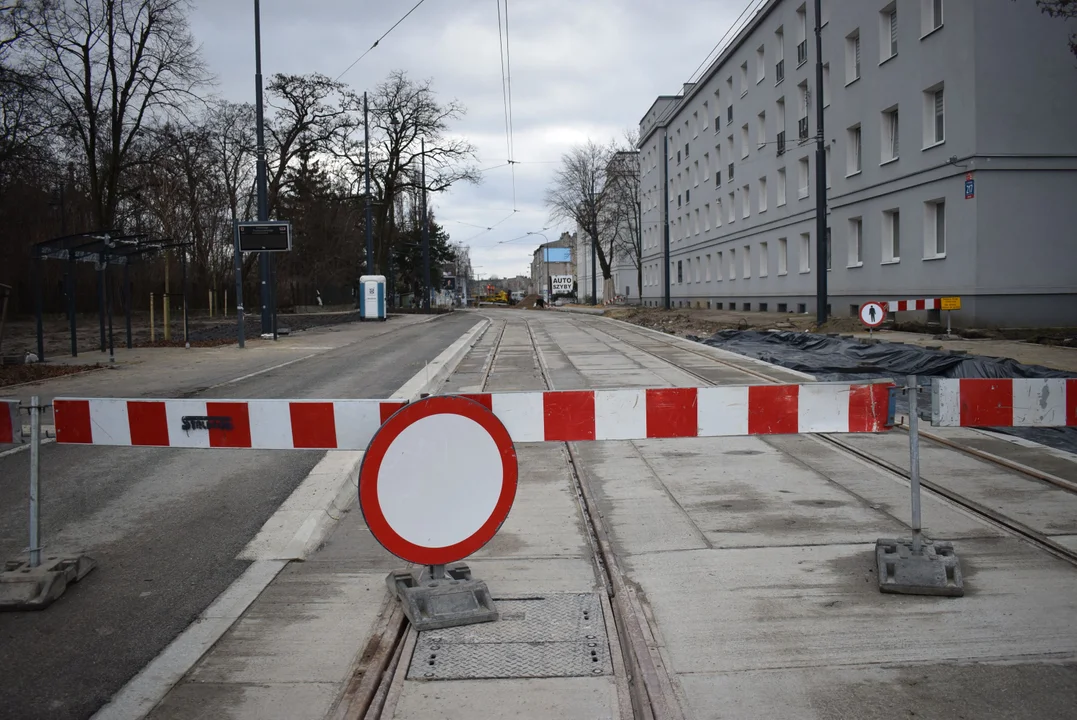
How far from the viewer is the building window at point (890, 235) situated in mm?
28016

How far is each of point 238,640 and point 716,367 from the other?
12901 mm

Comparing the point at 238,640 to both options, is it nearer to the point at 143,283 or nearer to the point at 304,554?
the point at 304,554

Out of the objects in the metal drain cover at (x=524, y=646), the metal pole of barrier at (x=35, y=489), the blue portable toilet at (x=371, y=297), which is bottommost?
the metal drain cover at (x=524, y=646)

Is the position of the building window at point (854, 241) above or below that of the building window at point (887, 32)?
below

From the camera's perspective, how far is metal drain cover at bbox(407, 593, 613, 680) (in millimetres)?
3672

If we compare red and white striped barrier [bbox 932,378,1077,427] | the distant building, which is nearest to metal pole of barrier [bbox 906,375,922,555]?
red and white striped barrier [bbox 932,378,1077,427]

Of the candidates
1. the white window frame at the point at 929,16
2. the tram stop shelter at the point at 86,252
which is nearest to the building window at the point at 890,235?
the white window frame at the point at 929,16

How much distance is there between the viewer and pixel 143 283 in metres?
44.2

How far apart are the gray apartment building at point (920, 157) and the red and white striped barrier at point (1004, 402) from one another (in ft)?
64.6

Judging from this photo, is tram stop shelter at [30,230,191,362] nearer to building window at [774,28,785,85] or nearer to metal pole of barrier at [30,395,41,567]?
metal pole of barrier at [30,395,41,567]

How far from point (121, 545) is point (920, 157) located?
2498cm

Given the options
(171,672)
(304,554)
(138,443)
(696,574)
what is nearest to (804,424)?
(696,574)

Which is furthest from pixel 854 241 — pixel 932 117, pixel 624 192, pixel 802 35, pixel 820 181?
pixel 624 192

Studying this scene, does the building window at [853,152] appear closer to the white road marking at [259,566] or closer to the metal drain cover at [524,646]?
the white road marking at [259,566]
